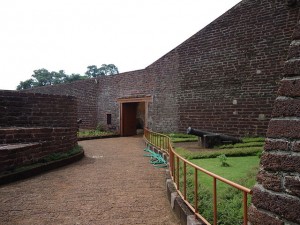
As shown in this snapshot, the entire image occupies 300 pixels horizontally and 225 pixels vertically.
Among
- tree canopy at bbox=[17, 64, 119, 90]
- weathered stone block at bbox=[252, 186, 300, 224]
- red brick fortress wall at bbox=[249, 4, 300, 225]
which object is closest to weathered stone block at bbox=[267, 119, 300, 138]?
red brick fortress wall at bbox=[249, 4, 300, 225]

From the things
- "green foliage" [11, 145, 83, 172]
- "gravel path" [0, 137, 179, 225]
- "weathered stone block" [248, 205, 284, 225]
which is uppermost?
"weathered stone block" [248, 205, 284, 225]

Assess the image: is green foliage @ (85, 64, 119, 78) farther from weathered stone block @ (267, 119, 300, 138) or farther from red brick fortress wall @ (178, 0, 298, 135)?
weathered stone block @ (267, 119, 300, 138)

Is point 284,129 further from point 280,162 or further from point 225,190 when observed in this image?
point 225,190

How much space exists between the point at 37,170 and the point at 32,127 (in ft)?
6.05

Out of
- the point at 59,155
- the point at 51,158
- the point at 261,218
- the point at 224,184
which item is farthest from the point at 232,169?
the point at 59,155

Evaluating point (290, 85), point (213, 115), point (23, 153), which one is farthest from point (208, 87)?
point (290, 85)

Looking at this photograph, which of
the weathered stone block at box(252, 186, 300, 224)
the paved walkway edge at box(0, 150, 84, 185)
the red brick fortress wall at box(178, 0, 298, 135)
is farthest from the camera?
the red brick fortress wall at box(178, 0, 298, 135)

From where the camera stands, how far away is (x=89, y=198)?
4.76 meters

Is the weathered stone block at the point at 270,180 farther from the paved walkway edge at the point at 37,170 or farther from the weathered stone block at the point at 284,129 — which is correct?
the paved walkway edge at the point at 37,170

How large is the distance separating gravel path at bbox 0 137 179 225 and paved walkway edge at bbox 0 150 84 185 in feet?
0.69

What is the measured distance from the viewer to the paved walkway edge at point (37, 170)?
5.71 metres

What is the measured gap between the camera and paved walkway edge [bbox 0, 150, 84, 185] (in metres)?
5.71

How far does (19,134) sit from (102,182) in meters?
2.78

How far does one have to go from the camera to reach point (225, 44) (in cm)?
1108
